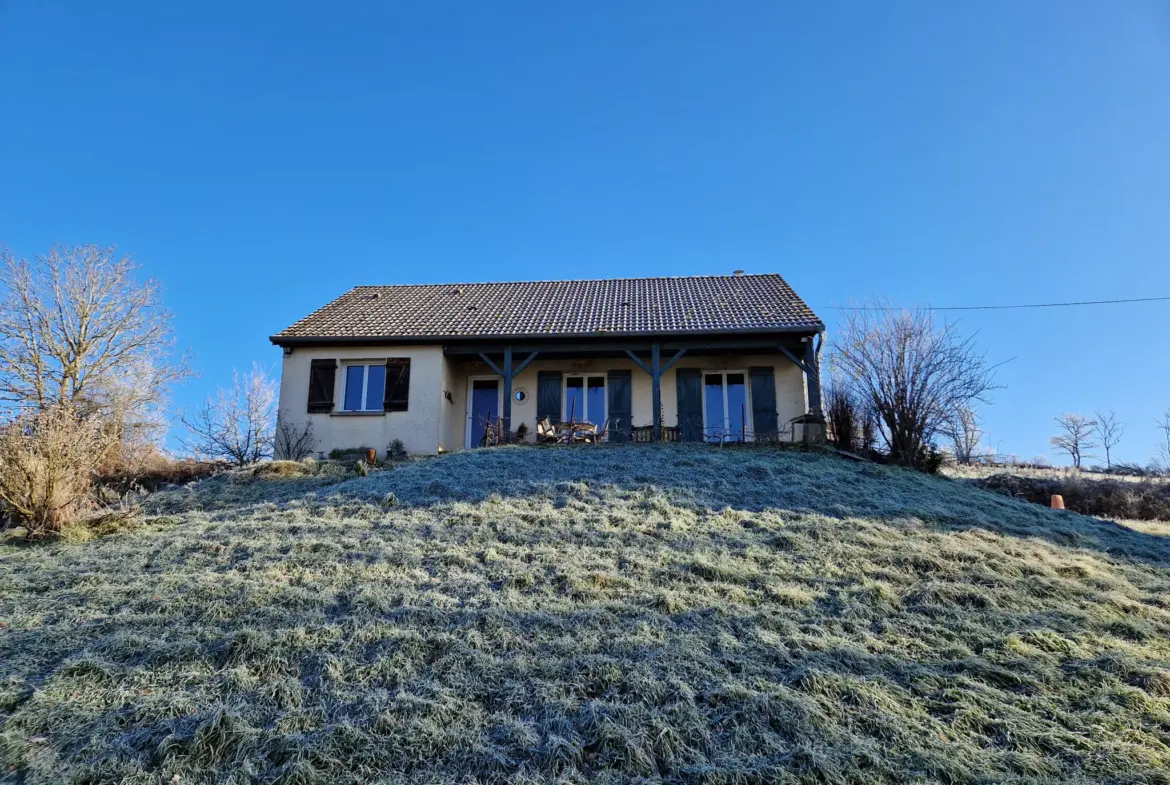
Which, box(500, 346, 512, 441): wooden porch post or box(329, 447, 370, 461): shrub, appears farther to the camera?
box(500, 346, 512, 441): wooden porch post

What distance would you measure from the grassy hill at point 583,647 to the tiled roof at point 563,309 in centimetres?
695

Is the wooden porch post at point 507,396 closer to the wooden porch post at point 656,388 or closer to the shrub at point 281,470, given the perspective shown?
the wooden porch post at point 656,388

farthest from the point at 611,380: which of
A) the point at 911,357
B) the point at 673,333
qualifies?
the point at 911,357

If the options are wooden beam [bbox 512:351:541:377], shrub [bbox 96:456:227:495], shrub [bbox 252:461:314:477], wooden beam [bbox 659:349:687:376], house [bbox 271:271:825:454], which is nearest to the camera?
shrub [bbox 252:461:314:477]

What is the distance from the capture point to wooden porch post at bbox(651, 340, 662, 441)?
617 inches

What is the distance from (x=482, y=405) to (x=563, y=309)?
10.5ft

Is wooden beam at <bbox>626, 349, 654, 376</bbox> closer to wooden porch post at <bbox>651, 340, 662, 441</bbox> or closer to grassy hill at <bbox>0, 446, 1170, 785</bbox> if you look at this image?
wooden porch post at <bbox>651, 340, 662, 441</bbox>

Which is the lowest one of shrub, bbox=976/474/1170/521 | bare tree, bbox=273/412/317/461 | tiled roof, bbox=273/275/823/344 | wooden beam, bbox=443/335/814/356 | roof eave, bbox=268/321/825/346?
shrub, bbox=976/474/1170/521

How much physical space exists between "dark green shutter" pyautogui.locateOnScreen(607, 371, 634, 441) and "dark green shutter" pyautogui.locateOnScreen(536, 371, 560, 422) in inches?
50.1

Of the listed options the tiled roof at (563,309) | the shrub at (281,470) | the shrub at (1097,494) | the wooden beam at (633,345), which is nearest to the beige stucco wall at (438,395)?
the tiled roof at (563,309)

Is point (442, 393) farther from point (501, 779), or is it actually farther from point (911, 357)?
point (501, 779)

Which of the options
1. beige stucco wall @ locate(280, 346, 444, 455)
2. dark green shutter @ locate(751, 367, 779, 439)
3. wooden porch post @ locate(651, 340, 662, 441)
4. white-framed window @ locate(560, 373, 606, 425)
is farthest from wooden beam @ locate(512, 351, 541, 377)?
dark green shutter @ locate(751, 367, 779, 439)

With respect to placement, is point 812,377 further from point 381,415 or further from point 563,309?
point 381,415

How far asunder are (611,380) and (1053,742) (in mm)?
13023
